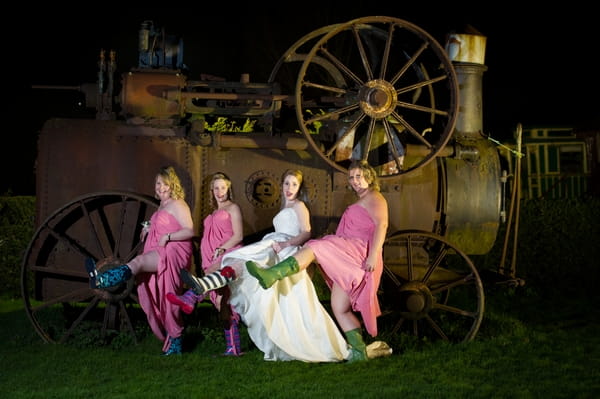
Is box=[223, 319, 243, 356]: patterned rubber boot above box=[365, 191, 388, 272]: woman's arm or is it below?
below

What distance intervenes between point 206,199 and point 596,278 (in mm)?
7055

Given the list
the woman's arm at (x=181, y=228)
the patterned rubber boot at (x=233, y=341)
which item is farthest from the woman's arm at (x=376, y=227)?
the woman's arm at (x=181, y=228)

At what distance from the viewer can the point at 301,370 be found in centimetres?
570

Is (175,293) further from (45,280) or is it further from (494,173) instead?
(494,173)

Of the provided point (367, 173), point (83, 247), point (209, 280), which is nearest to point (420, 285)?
point (367, 173)

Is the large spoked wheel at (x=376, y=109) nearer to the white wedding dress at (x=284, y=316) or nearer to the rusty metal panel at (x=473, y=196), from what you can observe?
the rusty metal panel at (x=473, y=196)

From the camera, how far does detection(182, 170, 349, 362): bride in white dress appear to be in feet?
19.2

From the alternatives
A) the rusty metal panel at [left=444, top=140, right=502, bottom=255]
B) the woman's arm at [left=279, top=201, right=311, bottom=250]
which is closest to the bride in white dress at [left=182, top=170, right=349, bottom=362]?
the woman's arm at [left=279, top=201, right=311, bottom=250]

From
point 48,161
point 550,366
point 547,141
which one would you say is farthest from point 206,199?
point 547,141

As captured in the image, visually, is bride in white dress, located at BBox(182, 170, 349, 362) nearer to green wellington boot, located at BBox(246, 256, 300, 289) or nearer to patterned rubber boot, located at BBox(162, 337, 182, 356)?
green wellington boot, located at BBox(246, 256, 300, 289)

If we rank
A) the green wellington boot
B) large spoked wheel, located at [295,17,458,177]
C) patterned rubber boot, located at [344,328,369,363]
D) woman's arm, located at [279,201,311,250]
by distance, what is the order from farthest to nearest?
large spoked wheel, located at [295,17,458,177], woman's arm, located at [279,201,311,250], patterned rubber boot, located at [344,328,369,363], the green wellington boot

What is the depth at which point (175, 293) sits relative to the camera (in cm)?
642

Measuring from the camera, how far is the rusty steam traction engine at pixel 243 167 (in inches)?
263

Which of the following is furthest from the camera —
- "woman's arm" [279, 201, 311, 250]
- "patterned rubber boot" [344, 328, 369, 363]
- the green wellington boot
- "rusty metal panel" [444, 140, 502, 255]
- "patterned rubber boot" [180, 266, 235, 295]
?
"rusty metal panel" [444, 140, 502, 255]
